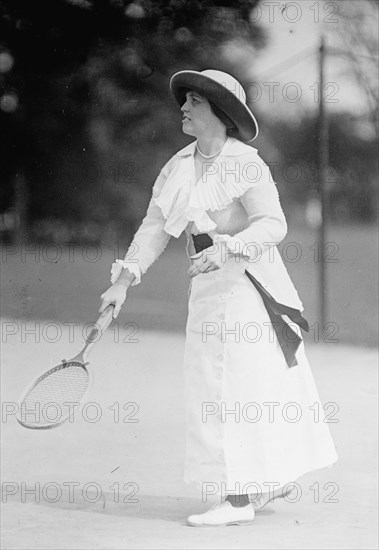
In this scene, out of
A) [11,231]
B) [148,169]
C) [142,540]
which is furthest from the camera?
[11,231]

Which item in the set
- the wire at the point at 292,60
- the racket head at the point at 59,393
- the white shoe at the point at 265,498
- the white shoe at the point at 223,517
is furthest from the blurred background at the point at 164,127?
the white shoe at the point at 223,517

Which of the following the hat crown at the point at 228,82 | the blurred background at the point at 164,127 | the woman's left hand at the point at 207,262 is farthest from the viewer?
the blurred background at the point at 164,127

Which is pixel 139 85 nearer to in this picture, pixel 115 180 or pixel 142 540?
pixel 115 180

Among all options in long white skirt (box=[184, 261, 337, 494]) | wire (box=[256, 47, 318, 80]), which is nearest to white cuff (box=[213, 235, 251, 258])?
long white skirt (box=[184, 261, 337, 494])

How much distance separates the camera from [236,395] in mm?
4871

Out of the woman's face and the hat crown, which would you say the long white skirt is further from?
the hat crown

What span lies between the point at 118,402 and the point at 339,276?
1.39 m

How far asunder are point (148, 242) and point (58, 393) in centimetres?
88

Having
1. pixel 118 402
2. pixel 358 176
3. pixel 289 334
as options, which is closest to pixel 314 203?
pixel 358 176

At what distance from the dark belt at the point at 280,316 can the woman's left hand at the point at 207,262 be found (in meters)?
0.25

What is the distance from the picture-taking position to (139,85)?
5559mm

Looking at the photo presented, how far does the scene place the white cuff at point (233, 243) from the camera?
4684 mm

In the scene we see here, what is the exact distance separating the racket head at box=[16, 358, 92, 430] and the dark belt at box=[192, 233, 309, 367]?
824 mm

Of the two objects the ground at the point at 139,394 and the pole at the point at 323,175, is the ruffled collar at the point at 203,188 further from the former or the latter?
the pole at the point at 323,175
